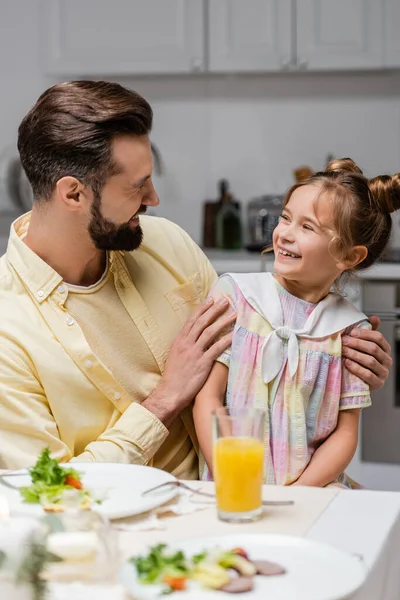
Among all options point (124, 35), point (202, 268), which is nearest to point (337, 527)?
point (202, 268)

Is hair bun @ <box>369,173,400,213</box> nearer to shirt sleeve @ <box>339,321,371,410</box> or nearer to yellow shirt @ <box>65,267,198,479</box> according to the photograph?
shirt sleeve @ <box>339,321,371,410</box>

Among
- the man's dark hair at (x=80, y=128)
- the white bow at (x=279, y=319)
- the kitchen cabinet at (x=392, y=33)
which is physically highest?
the kitchen cabinet at (x=392, y=33)

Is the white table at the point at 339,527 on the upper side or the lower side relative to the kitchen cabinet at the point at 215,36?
lower

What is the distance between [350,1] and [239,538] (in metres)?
3.09

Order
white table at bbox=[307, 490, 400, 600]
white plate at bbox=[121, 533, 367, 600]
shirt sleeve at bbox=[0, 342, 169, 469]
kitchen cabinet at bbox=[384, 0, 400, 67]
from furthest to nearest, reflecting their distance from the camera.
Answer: kitchen cabinet at bbox=[384, 0, 400, 67], shirt sleeve at bbox=[0, 342, 169, 469], white table at bbox=[307, 490, 400, 600], white plate at bbox=[121, 533, 367, 600]

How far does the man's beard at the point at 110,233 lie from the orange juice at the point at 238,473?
66cm

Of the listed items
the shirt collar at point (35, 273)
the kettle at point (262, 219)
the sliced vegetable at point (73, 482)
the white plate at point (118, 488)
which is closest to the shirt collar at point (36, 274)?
the shirt collar at point (35, 273)

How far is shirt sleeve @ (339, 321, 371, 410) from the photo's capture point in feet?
5.89

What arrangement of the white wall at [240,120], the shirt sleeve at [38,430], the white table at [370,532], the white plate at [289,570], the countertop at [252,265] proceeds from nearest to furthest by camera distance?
1. the white plate at [289,570]
2. the white table at [370,532]
3. the shirt sleeve at [38,430]
4. the countertop at [252,265]
5. the white wall at [240,120]

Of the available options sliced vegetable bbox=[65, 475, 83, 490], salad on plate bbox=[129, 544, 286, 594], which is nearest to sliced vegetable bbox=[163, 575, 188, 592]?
salad on plate bbox=[129, 544, 286, 594]

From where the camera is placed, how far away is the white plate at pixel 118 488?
4.10 ft

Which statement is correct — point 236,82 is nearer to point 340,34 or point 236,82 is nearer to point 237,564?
point 340,34

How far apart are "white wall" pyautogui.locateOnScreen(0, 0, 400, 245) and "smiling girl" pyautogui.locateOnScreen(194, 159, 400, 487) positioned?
8.15 feet

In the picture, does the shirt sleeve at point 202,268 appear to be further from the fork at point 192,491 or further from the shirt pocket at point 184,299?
the fork at point 192,491
